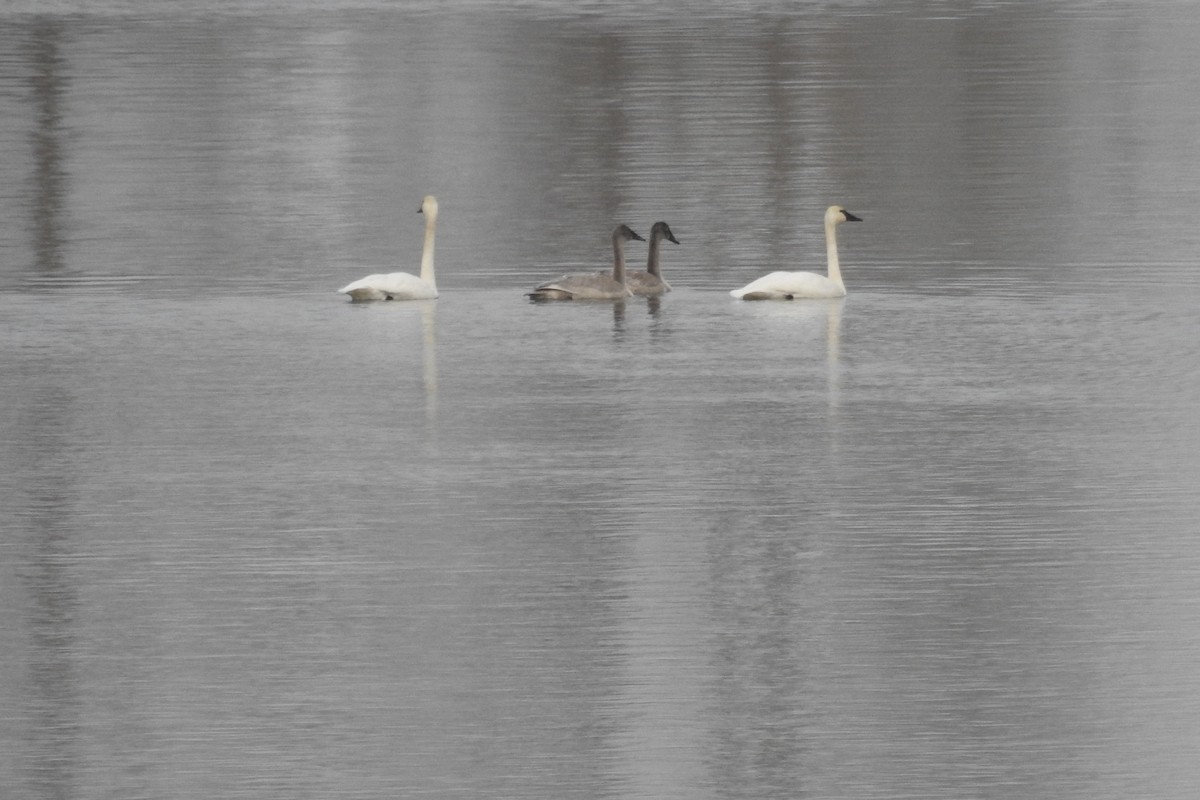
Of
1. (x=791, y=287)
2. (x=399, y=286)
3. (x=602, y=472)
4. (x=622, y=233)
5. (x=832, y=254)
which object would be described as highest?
(x=622, y=233)

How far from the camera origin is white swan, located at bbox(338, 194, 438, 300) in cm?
1961

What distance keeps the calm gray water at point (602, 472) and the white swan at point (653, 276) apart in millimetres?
212

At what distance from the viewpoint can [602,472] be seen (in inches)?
531

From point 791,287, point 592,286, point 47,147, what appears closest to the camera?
point 791,287

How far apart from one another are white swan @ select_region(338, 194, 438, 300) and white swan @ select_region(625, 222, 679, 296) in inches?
53.8

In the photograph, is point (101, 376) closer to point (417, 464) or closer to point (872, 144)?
point (417, 464)

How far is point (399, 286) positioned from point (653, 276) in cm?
185

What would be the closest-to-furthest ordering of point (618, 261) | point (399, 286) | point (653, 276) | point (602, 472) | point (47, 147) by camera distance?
point (602, 472) → point (399, 286) → point (618, 261) → point (653, 276) → point (47, 147)

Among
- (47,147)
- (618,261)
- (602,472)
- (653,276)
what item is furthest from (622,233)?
(47,147)

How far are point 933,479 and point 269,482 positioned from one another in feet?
9.87

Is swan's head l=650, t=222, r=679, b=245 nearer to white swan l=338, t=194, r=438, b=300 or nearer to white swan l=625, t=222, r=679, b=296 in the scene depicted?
white swan l=625, t=222, r=679, b=296

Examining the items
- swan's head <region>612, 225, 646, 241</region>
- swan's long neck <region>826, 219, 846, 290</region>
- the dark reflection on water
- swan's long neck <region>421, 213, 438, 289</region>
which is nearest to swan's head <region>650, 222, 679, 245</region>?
swan's head <region>612, 225, 646, 241</region>

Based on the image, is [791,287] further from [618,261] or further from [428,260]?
[428,260]

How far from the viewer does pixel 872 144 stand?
30328mm
